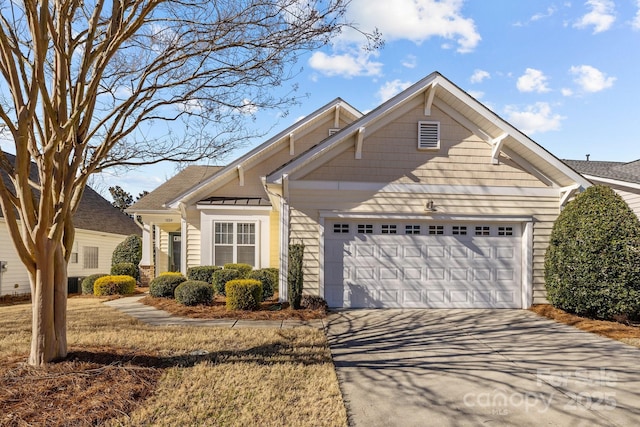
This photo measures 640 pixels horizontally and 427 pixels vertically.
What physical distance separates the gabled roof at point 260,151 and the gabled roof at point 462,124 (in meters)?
4.24

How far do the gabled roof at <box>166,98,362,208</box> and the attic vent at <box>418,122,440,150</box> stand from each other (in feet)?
14.5

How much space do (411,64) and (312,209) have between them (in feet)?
14.3

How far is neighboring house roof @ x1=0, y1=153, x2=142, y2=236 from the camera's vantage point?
1803cm

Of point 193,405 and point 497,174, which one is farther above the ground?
point 497,174

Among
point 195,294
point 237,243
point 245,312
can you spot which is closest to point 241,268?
point 237,243

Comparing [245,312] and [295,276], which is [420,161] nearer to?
[295,276]

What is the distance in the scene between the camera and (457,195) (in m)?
9.70

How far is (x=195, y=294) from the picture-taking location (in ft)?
31.6

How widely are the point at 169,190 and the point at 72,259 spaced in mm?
5809

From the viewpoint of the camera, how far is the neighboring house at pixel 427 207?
9.45m

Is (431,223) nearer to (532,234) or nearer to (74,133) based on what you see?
(532,234)

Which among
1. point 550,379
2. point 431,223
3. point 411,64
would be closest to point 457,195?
point 431,223

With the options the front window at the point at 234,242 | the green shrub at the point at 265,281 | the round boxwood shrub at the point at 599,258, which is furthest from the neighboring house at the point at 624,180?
the front window at the point at 234,242

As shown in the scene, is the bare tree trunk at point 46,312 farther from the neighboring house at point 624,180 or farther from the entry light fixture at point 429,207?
the neighboring house at point 624,180
